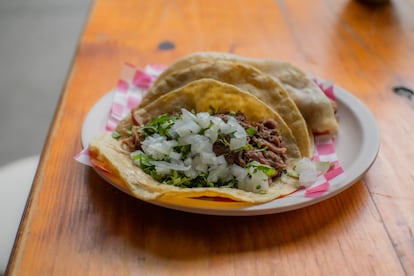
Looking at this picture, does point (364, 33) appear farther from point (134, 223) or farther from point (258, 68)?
point (134, 223)

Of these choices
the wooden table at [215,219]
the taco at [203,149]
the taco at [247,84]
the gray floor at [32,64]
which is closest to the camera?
the wooden table at [215,219]

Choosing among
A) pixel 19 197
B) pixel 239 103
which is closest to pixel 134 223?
pixel 239 103

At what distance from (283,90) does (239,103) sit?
0.45ft

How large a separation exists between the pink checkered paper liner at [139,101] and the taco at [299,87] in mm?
45

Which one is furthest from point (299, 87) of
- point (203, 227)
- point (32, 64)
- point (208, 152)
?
point (32, 64)

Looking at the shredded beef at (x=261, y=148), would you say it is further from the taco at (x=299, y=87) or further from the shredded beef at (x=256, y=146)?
the taco at (x=299, y=87)

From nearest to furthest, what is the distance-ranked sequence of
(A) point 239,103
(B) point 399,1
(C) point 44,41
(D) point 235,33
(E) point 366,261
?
(E) point 366,261 → (A) point 239,103 → (D) point 235,33 → (B) point 399,1 → (C) point 44,41

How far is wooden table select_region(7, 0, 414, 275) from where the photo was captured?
42.7 inches

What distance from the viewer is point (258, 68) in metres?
1.63

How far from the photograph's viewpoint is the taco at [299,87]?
1522 millimetres

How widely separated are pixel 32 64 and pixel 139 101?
2457 mm

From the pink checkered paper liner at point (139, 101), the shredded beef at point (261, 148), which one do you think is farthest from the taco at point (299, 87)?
the shredded beef at point (261, 148)

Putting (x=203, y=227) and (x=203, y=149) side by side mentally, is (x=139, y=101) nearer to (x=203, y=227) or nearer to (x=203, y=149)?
(x=203, y=149)

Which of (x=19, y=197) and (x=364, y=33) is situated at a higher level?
(x=364, y=33)
